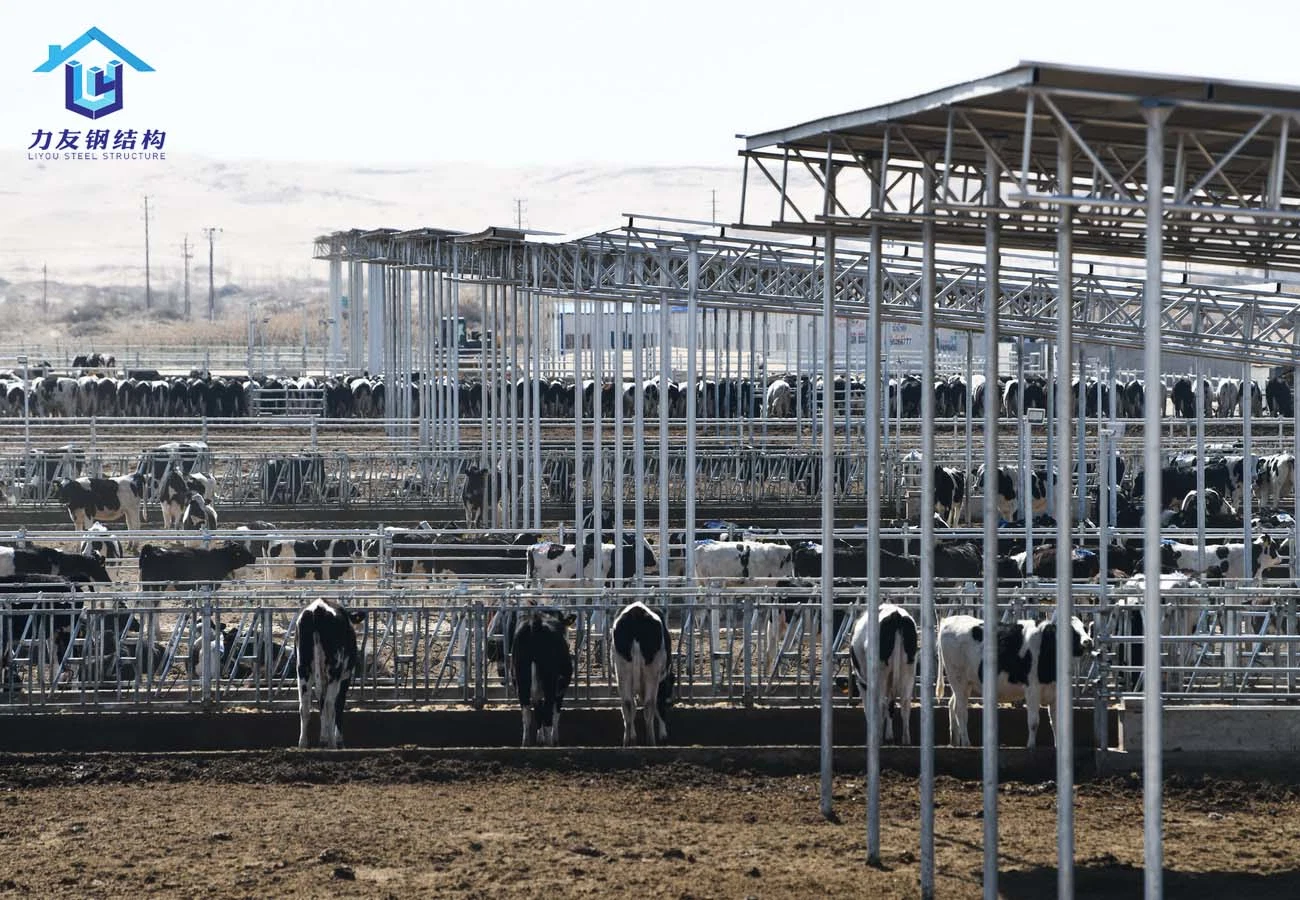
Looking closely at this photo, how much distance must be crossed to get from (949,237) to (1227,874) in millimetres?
4508

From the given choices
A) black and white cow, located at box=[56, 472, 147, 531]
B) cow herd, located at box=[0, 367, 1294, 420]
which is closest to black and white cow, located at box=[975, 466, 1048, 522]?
black and white cow, located at box=[56, 472, 147, 531]

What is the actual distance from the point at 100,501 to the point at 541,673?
16.1 metres

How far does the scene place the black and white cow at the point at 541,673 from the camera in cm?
1480

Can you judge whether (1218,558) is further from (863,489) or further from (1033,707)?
(863,489)

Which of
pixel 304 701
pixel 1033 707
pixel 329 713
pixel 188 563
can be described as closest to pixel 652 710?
pixel 329 713

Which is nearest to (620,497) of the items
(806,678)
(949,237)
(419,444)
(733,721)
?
(806,678)

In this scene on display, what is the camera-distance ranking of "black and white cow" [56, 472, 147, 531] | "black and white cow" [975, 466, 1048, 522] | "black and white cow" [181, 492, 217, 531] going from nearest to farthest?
"black and white cow" [181, 492, 217, 531] < "black and white cow" [56, 472, 147, 531] < "black and white cow" [975, 466, 1048, 522]

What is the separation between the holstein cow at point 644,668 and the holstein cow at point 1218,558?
8941 mm

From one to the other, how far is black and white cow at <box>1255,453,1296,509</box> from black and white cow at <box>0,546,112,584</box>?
20.3 metres

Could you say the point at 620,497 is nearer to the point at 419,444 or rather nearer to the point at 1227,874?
the point at 1227,874

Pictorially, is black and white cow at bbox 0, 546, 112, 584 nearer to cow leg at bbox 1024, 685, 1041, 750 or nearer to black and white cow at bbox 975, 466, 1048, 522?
cow leg at bbox 1024, 685, 1041, 750

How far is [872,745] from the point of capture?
11766 mm

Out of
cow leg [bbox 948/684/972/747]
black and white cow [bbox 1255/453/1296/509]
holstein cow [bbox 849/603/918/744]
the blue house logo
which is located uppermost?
the blue house logo

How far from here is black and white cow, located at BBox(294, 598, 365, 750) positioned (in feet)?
48.8
